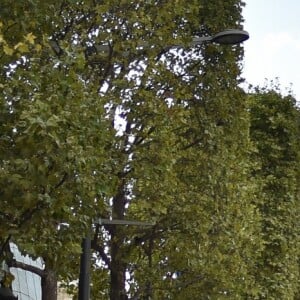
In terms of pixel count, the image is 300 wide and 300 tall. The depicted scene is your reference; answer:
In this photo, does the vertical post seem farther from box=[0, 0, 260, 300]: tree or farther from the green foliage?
box=[0, 0, 260, 300]: tree

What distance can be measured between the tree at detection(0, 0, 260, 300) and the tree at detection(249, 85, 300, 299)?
10.9 ft

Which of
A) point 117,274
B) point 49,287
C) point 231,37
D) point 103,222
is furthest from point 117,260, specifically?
point 231,37

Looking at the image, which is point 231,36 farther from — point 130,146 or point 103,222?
point 103,222

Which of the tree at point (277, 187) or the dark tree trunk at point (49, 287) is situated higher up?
the tree at point (277, 187)

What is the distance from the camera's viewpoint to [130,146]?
424 inches

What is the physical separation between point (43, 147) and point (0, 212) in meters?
0.76

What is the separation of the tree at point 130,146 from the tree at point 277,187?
10.9 feet

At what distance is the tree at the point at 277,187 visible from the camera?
60.1 feet

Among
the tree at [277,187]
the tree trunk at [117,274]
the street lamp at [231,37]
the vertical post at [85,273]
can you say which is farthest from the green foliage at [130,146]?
the tree at [277,187]

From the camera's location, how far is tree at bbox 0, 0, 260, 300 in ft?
20.8

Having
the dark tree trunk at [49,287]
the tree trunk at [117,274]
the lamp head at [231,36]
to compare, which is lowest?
the dark tree trunk at [49,287]

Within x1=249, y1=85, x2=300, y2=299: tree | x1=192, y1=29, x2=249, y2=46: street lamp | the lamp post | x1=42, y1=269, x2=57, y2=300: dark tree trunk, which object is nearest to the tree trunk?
the lamp post

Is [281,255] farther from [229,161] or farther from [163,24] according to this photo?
[163,24]

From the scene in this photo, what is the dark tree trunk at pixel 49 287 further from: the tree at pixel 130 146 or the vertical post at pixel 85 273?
the tree at pixel 130 146
